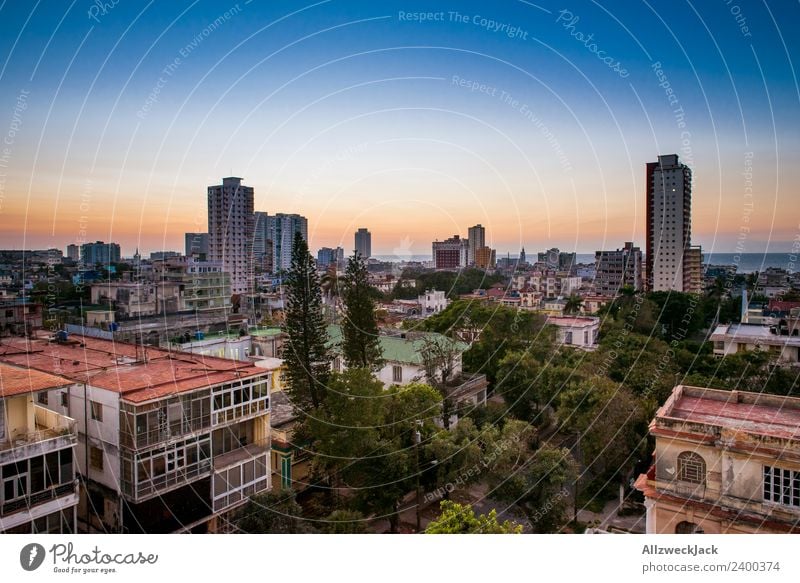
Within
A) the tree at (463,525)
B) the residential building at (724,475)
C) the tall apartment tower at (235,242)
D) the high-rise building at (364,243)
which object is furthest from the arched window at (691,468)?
the tall apartment tower at (235,242)

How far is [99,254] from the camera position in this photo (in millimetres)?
4152

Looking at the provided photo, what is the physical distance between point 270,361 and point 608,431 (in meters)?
3.30

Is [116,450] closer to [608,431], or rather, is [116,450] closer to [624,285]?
[608,431]

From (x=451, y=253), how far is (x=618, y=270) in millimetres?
5650

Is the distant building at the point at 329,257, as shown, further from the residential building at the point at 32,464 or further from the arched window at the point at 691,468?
the arched window at the point at 691,468

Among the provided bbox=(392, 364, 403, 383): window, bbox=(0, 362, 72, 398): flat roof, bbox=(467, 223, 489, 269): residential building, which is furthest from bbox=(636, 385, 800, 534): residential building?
bbox=(392, 364, 403, 383): window

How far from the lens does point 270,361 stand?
18.4ft

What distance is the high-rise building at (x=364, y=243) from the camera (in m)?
4.36

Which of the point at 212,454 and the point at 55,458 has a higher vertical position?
the point at 55,458

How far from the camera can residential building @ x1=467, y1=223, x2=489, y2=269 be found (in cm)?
521

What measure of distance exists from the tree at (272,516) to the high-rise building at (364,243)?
2040 millimetres

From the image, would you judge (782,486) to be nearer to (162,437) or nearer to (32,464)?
(162,437)

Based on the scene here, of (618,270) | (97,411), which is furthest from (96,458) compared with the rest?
(618,270)

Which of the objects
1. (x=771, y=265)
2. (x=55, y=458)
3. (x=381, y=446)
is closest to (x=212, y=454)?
(x=55, y=458)
